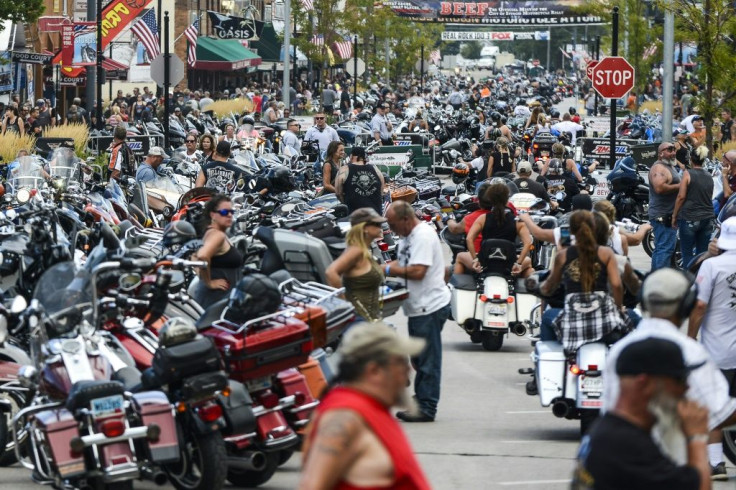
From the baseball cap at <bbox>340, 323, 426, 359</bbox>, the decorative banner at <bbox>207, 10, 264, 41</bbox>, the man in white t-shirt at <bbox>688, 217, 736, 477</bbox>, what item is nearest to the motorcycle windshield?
the man in white t-shirt at <bbox>688, 217, 736, 477</bbox>

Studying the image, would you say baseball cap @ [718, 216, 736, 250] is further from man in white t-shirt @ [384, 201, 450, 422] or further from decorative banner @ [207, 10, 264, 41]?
decorative banner @ [207, 10, 264, 41]

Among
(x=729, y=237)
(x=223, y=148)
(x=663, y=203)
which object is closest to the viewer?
(x=729, y=237)

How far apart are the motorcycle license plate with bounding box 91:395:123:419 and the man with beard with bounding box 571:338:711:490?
343 cm

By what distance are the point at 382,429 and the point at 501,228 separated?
33.1ft

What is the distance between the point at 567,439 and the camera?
11.2 meters

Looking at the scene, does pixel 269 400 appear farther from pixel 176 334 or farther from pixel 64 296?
pixel 64 296

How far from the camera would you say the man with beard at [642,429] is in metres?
5.13

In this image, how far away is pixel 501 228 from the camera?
14.9 meters

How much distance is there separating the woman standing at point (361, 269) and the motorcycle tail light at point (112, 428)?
3042 mm

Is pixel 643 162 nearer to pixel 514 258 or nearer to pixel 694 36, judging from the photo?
pixel 694 36

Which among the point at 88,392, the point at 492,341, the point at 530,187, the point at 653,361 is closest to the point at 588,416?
the point at 88,392

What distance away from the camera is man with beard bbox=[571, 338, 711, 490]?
5.13m

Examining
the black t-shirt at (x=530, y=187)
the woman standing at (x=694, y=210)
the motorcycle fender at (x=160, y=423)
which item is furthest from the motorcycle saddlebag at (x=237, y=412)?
the black t-shirt at (x=530, y=187)

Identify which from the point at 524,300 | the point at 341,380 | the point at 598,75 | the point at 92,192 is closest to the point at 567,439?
the point at 524,300
